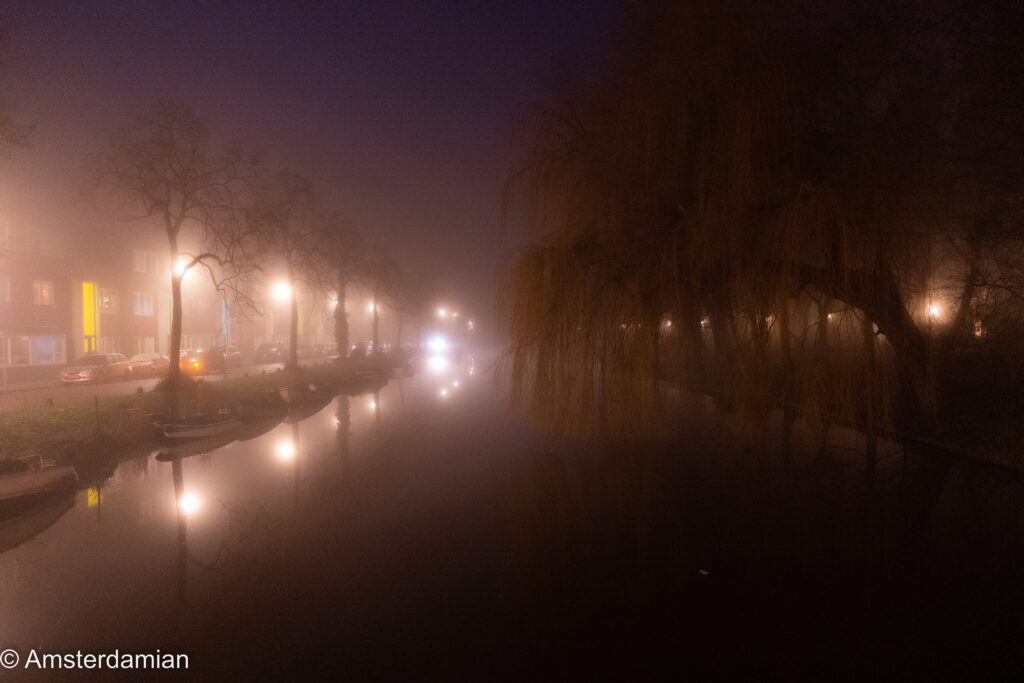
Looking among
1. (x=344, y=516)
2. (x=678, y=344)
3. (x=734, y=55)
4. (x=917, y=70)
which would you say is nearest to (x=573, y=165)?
(x=734, y=55)

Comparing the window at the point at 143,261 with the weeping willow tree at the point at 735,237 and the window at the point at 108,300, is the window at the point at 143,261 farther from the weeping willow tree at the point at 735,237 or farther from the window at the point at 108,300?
the weeping willow tree at the point at 735,237

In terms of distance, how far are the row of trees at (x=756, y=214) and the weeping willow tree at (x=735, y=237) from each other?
3 centimetres

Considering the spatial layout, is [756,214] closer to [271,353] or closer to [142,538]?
[142,538]

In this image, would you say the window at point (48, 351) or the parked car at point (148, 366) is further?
the window at point (48, 351)

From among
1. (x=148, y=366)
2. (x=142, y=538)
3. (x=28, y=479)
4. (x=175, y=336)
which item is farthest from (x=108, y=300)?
(x=142, y=538)

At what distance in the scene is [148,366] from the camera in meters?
31.1

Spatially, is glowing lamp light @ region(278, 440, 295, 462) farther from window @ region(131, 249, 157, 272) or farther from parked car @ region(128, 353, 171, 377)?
window @ region(131, 249, 157, 272)

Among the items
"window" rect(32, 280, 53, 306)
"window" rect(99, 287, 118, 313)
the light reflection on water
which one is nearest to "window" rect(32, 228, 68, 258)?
"window" rect(32, 280, 53, 306)

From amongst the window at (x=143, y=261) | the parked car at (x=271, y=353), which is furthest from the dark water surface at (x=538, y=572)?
the window at (x=143, y=261)

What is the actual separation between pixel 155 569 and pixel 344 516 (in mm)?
2624

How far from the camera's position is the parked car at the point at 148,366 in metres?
30.5

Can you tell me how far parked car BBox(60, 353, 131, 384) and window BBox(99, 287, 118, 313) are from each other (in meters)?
10.7

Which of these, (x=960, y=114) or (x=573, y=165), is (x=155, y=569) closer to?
(x=573, y=165)

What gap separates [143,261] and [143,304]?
11.8 feet
